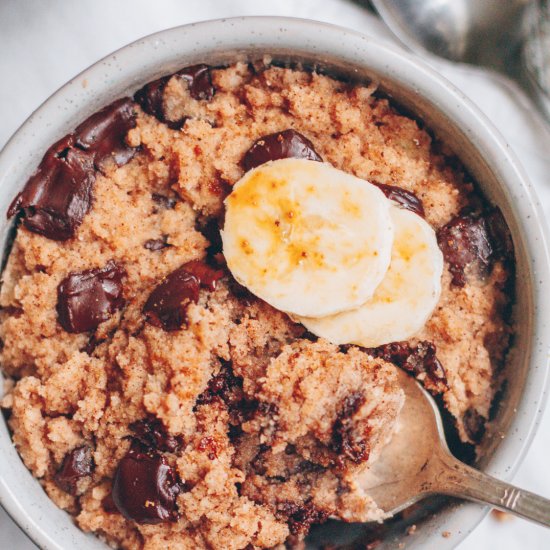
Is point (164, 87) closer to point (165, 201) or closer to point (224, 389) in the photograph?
point (165, 201)

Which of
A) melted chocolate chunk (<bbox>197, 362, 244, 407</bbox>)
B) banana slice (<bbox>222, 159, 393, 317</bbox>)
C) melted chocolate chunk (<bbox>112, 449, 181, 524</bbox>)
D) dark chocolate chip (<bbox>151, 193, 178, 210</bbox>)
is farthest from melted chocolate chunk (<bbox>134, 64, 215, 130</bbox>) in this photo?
melted chocolate chunk (<bbox>112, 449, 181, 524</bbox>)

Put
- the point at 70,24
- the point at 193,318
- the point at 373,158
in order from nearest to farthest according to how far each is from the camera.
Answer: the point at 193,318
the point at 373,158
the point at 70,24

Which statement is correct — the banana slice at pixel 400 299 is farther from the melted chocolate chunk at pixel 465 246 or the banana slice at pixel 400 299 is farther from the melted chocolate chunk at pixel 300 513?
the melted chocolate chunk at pixel 300 513

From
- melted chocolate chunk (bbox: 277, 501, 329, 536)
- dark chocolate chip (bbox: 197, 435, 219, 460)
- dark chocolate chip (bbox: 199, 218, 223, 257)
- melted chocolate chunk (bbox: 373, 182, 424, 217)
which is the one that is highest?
melted chocolate chunk (bbox: 373, 182, 424, 217)

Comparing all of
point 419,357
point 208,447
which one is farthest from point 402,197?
point 208,447

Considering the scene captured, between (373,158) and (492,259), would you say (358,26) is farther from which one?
(492,259)

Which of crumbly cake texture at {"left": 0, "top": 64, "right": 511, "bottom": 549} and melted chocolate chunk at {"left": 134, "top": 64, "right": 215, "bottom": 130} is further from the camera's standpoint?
melted chocolate chunk at {"left": 134, "top": 64, "right": 215, "bottom": 130}

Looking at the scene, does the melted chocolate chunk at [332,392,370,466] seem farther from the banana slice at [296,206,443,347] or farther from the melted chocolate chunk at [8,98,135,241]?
the melted chocolate chunk at [8,98,135,241]

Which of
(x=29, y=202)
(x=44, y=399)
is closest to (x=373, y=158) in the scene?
(x=29, y=202)
